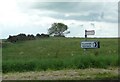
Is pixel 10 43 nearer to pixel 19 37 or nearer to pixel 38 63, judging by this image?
pixel 19 37

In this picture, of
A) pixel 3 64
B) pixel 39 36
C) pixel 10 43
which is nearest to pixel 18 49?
pixel 10 43

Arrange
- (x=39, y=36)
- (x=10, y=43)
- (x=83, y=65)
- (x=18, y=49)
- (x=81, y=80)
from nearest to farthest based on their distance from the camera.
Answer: (x=81, y=80) < (x=83, y=65) < (x=18, y=49) < (x=10, y=43) < (x=39, y=36)

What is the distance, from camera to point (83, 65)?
15.6 metres

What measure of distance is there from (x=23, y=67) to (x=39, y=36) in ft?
71.6

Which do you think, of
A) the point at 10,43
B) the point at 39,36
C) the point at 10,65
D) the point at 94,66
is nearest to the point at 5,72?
the point at 10,65

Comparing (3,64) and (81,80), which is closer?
(81,80)

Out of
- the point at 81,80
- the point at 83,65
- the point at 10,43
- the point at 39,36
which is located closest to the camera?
the point at 81,80

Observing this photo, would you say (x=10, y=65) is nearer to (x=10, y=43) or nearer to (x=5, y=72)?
(x=5, y=72)

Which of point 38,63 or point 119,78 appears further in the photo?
point 38,63

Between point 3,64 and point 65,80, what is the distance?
19.7ft

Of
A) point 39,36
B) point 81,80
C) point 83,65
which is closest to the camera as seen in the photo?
point 81,80

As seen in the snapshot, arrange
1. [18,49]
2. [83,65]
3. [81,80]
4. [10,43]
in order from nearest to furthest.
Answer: [81,80] → [83,65] → [18,49] → [10,43]

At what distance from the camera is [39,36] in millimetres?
37719

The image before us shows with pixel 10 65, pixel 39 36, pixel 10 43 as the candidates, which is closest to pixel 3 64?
pixel 10 65
